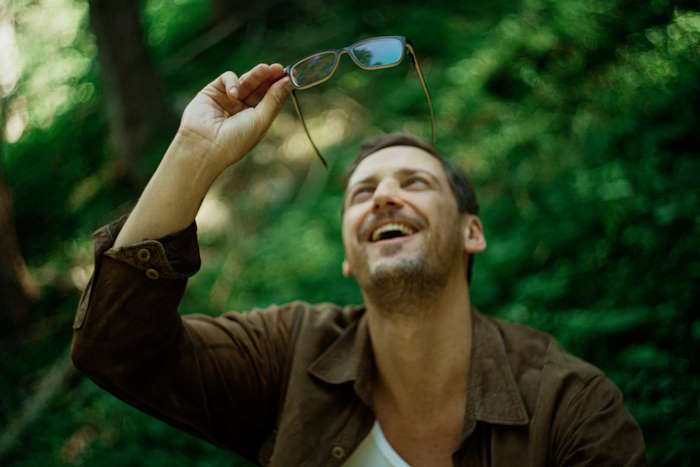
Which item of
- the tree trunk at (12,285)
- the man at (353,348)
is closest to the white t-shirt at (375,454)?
the man at (353,348)

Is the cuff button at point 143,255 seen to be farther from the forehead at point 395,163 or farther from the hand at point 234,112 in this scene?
the forehead at point 395,163

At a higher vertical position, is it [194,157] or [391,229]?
[194,157]

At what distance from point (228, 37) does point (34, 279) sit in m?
3.49

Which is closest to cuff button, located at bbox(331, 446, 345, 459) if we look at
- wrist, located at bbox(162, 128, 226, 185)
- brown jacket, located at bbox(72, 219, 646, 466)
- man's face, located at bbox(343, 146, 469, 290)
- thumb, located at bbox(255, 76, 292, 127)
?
brown jacket, located at bbox(72, 219, 646, 466)

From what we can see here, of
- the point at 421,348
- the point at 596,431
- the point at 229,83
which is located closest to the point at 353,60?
the point at 229,83

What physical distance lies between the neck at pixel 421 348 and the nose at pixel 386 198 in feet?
1.27

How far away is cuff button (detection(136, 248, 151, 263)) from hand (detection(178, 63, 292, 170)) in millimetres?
385

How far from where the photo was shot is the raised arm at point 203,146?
195cm

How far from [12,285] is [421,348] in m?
3.70

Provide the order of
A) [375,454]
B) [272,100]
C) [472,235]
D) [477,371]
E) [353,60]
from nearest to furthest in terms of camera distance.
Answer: [272,100]
[353,60]
[375,454]
[477,371]
[472,235]

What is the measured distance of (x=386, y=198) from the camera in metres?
2.49

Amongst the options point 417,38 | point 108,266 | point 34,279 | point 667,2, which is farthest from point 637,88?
point 34,279

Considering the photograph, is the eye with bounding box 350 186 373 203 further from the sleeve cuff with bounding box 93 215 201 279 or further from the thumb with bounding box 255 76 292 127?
the sleeve cuff with bounding box 93 215 201 279

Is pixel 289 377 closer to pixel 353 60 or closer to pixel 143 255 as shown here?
pixel 143 255
